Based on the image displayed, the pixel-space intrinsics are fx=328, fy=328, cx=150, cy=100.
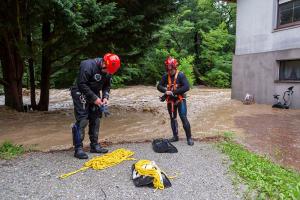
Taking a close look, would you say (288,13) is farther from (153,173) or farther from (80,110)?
(153,173)

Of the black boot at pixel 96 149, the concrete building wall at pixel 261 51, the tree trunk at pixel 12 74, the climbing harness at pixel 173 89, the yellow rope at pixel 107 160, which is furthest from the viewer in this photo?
the concrete building wall at pixel 261 51

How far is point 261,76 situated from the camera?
14867 mm

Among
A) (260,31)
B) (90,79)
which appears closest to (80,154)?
(90,79)

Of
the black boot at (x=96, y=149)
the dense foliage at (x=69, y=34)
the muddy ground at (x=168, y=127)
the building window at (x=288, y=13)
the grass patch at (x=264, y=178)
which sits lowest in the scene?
the muddy ground at (x=168, y=127)

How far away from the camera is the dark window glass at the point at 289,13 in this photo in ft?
43.4

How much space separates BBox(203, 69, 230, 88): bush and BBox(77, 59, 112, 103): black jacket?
83.2ft

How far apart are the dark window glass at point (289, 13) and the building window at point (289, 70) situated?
1624 mm

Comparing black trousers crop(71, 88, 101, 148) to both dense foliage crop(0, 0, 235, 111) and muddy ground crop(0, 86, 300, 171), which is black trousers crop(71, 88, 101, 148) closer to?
muddy ground crop(0, 86, 300, 171)

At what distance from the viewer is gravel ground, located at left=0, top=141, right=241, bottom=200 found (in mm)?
4238

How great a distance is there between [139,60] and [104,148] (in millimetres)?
7068

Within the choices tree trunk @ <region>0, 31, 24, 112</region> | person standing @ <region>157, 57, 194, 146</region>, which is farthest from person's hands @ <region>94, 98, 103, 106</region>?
tree trunk @ <region>0, 31, 24, 112</region>

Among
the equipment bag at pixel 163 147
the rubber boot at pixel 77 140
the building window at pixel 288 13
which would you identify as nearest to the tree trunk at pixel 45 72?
the rubber boot at pixel 77 140

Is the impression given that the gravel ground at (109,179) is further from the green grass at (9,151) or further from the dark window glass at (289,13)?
the dark window glass at (289,13)

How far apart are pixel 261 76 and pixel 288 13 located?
2906 millimetres
